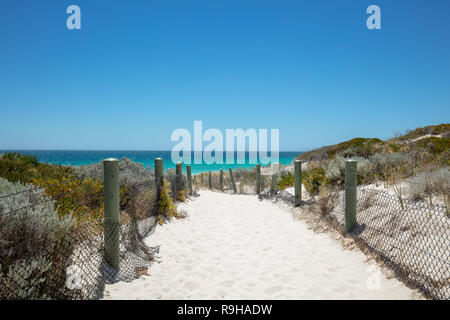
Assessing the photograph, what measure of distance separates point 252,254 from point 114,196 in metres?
2.63

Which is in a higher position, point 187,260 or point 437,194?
point 437,194

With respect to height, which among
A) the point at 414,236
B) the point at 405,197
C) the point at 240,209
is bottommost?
the point at 240,209

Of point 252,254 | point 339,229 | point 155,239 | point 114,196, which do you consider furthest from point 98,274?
point 339,229

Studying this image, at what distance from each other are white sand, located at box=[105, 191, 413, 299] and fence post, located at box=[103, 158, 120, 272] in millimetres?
448

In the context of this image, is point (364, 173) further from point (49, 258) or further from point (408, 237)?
point (49, 258)

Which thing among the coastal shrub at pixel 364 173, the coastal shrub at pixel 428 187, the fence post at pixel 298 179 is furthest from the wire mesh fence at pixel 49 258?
the coastal shrub at pixel 364 173

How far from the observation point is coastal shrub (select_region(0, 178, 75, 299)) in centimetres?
284

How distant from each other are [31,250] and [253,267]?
10.0ft

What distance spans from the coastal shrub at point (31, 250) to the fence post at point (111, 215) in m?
0.52

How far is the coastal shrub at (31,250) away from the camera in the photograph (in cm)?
284

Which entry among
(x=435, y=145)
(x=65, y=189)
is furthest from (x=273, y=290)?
(x=435, y=145)

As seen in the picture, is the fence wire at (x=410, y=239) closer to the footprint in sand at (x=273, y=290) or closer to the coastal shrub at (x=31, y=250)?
the footprint in sand at (x=273, y=290)
